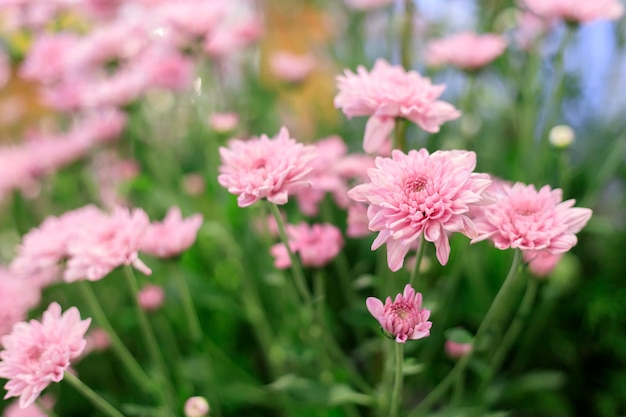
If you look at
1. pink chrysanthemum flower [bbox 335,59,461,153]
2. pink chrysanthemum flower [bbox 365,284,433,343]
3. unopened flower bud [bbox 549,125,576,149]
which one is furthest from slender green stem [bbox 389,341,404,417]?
unopened flower bud [bbox 549,125,576,149]

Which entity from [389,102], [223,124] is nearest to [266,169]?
[389,102]

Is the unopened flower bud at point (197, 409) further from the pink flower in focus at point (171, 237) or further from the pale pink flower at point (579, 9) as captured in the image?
the pale pink flower at point (579, 9)

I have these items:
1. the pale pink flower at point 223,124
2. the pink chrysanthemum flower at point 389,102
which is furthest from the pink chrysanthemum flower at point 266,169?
the pale pink flower at point 223,124

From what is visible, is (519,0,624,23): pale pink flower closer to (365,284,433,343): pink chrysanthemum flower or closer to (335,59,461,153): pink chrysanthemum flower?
(335,59,461,153): pink chrysanthemum flower

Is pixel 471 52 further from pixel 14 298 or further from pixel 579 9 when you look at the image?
pixel 14 298

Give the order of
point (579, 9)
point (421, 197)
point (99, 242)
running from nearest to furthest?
point (421, 197) < point (99, 242) < point (579, 9)

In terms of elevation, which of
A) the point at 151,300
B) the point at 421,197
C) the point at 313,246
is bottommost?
the point at 151,300

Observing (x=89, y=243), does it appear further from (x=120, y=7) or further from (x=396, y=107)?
(x=120, y=7)
